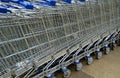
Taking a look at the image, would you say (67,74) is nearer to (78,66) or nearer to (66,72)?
(66,72)

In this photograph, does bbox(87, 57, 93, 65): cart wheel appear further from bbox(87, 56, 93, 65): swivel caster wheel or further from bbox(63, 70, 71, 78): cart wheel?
bbox(63, 70, 71, 78): cart wheel

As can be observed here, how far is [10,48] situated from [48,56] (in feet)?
1.74

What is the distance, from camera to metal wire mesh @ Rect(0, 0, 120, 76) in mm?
→ 2066

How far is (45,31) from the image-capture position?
2.35 m

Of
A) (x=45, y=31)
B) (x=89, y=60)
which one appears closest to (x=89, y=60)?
(x=89, y=60)

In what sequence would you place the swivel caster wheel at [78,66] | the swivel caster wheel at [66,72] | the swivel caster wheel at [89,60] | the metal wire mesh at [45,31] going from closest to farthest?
the metal wire mesh at [45,31], the swivel caster wheel at [66,72], the swivel caster wheel at [78,66], the swivel caster wheel at [89,60]

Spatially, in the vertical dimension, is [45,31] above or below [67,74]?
above

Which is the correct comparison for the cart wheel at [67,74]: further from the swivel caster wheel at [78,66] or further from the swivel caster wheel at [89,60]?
the swivel caster wheel at [89,60]

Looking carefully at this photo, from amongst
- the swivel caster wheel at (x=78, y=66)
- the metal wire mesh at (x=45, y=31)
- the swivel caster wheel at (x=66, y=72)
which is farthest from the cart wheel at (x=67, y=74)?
the metal wire mesh at (x=45, y=31)

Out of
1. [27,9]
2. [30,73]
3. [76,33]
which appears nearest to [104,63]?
[76,33]

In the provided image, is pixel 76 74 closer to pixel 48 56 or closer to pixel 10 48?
pixel 48 56

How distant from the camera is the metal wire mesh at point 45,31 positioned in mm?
2066

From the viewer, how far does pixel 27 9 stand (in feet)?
6.95

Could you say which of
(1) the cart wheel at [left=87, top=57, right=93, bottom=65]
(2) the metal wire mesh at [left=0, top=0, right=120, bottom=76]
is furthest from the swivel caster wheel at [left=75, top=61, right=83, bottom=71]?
(2) the metal wire mesh at [left=0, top=0, right=120, bottom=76]
